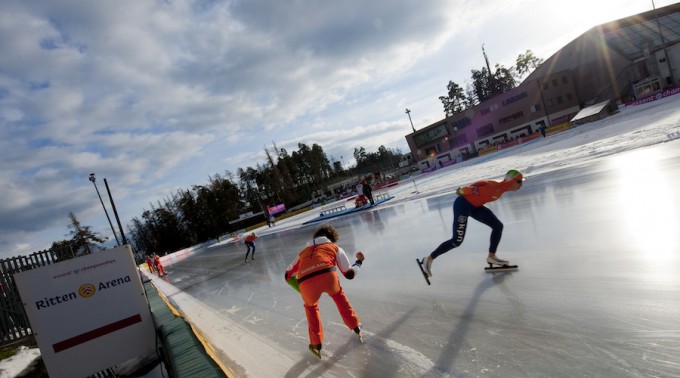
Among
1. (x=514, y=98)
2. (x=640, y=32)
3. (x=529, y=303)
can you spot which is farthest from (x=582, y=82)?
(x=529, y=303)

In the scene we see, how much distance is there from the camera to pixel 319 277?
3.71m

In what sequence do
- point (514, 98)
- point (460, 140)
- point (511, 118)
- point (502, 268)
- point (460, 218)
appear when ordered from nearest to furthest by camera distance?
point (502, 268) → point (460, 218) → point (514, 98) → point (511, 118) → point (460, 140)

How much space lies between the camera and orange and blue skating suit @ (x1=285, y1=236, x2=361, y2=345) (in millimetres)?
3725

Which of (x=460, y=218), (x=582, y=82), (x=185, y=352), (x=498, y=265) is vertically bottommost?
(x=498, y=265)

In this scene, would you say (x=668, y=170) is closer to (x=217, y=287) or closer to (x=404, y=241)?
(x=404, y=241)

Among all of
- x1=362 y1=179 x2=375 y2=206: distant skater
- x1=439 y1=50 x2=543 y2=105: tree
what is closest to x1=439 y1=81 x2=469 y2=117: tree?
x1=439 y1=50 x2=543 y2=105: tree

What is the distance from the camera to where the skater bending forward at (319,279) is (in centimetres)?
373

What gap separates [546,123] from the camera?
47.8 metres

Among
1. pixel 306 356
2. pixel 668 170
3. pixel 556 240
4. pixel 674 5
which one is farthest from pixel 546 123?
pixel 306 356

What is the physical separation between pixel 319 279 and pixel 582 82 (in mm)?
56718

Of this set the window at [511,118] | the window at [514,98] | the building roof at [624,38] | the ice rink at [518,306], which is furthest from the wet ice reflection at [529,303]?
the building roof at [624,38]

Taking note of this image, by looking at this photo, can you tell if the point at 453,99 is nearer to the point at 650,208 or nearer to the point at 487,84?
the point at 487,84

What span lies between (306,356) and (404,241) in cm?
509

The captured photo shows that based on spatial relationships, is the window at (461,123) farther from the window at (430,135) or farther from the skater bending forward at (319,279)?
the skater bending forward at (319,279)
